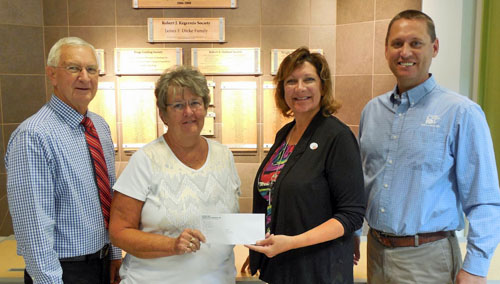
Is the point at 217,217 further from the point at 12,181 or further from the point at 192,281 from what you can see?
the point at 12,181

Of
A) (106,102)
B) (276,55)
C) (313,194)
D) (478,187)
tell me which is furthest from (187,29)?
(478,187)

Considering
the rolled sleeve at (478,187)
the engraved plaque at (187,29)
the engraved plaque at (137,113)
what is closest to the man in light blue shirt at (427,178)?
the rolled sleeve at (478,187)

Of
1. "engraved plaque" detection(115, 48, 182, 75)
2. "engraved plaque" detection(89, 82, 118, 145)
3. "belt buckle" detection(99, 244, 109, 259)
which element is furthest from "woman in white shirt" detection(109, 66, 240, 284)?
"engraved plaque" detection(89, 82, 118, 145)

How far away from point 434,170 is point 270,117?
1992mm

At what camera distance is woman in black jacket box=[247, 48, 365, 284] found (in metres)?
1.27

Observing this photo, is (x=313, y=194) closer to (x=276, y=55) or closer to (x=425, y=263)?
(x=425, y=263)

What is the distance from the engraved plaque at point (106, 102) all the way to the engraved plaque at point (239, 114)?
1.03m

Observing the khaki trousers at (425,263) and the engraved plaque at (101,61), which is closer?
the khaki trousers at (425,263)

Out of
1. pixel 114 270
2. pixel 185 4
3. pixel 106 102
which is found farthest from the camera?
pixel 106 102

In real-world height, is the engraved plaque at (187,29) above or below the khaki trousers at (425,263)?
above

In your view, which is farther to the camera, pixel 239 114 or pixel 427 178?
pixel 239 114

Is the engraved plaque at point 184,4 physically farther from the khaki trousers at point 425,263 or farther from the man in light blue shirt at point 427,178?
the khaki trousers at point 425,263

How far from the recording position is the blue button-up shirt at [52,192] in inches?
51.0

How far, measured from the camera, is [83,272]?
1.44 meters
